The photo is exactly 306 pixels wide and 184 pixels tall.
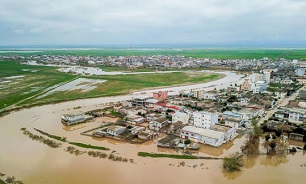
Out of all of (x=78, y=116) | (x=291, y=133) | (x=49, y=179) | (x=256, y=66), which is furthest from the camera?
(x=256, y=66)

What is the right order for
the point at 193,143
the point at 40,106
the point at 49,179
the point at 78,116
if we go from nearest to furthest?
the point at 49,179 < the point at 193,143 < the point at 78,116 < the point at 40,106

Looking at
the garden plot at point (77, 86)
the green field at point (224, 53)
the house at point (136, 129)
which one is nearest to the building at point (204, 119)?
the house at point (136, 129)

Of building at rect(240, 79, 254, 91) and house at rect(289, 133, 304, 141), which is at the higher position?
building at rect(240, 79, 254, 91)

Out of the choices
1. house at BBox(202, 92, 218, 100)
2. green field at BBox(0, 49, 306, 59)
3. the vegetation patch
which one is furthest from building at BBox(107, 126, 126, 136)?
green field at BBox(0, 49, 306, 59)

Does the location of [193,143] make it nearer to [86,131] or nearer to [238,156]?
[238,156]

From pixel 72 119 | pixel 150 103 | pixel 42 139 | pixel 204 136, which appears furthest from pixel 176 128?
pixel 42 139

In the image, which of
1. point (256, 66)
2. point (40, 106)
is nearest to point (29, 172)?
point (40, 106)

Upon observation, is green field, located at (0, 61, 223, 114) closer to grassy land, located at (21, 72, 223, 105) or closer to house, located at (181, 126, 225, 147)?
grassy land, located at (21, 72, 223, 105)
